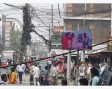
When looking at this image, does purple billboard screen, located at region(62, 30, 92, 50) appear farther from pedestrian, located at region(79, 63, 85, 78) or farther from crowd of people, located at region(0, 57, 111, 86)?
pedestrian, located at region(79, 63, 85, 78)

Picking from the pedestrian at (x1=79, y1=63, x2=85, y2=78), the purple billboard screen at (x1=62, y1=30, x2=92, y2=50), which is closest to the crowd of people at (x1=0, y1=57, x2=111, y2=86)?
the pedestrian at (x1=79, y1=63, x2=85, y2=78)

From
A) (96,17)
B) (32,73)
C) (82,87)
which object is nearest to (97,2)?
(82,87)

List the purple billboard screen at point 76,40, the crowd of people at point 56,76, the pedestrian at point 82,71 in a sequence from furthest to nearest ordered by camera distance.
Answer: the pedestrian at point 82,71
the crowd of people at point 56,76
the purple billboard screen at point 76,40

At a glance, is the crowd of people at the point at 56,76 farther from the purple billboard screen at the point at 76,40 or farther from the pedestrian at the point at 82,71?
the purple billboard screen at the point at 76,40

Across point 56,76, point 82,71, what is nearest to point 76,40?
point 56,76

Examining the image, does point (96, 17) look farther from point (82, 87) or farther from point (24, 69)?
point (82, 87)

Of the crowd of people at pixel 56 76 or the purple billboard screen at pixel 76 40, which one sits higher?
the purple billboard screen at pixel 76 40

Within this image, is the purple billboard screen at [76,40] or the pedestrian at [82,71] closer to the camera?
the purple billboard screen at [76,40]

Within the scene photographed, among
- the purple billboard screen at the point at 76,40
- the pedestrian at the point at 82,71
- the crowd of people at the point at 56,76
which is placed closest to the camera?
the purple billboard screen at the point at 76,40

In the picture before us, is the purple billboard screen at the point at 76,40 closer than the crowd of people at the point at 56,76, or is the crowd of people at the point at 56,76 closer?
the purple billboard screen at the point at 76,40

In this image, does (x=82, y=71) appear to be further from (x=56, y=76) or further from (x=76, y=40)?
(x=76, y=40)

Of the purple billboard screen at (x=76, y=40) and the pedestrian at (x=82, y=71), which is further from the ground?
the purple billboard screen at (x=76, y=40)

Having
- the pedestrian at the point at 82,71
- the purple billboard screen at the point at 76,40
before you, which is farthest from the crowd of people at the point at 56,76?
the purple billboard screen at the point at 76,40

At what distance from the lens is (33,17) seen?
4.70m
